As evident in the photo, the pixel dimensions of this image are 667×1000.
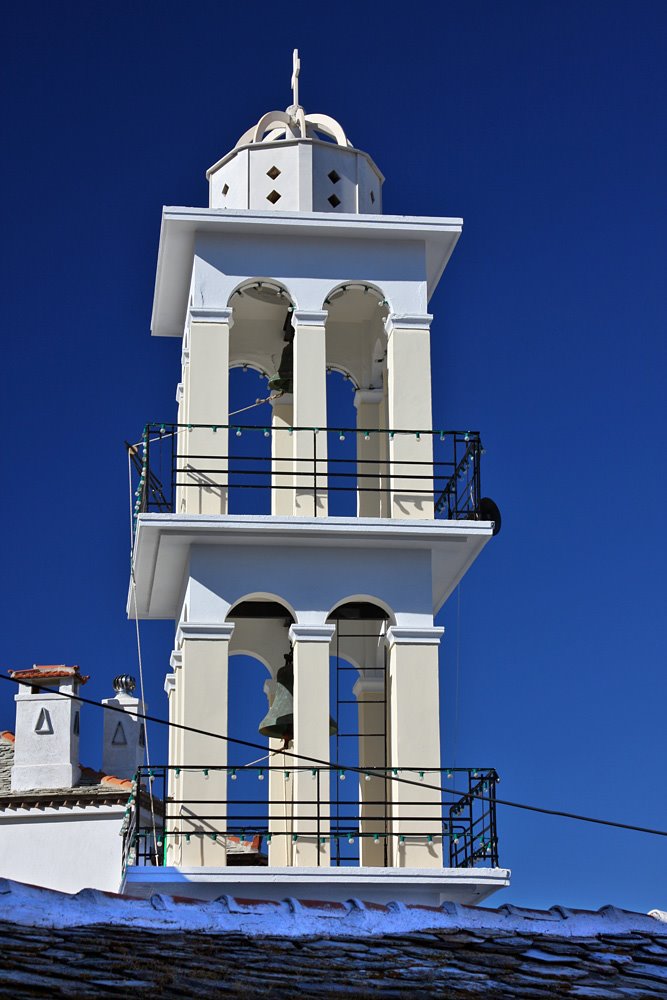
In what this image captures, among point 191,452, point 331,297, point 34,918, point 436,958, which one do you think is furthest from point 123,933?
point 331,297

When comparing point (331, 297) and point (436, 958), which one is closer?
point (436, 958)

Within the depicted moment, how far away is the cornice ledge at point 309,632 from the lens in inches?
856

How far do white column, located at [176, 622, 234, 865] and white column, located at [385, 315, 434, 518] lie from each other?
2343 mm

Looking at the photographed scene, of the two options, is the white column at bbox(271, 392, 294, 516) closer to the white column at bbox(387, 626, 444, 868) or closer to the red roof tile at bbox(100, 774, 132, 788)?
the white column at bbox(387, 626, 444, 868)

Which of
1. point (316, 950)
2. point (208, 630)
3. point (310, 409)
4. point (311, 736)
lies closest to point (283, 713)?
point (311, 736)

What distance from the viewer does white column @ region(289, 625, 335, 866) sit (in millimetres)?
20828

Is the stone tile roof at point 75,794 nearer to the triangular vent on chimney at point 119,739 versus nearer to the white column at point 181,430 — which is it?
the triangular vent on chimney at point 119,739

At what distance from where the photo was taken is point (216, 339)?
2281cm

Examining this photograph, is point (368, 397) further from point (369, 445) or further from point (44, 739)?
point (44, 739)

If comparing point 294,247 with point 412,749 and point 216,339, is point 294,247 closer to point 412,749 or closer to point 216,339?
point 216,339

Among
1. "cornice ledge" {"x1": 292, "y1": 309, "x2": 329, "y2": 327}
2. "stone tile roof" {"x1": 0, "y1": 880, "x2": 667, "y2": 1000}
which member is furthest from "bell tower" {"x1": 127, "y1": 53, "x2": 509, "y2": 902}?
"stone tile roof" {"x1": 0, "y1": 880, "x2": 667, "y2": 1000}

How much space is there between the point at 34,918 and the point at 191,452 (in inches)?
449

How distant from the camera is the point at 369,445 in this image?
24641 mm

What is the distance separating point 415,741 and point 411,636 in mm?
1136
